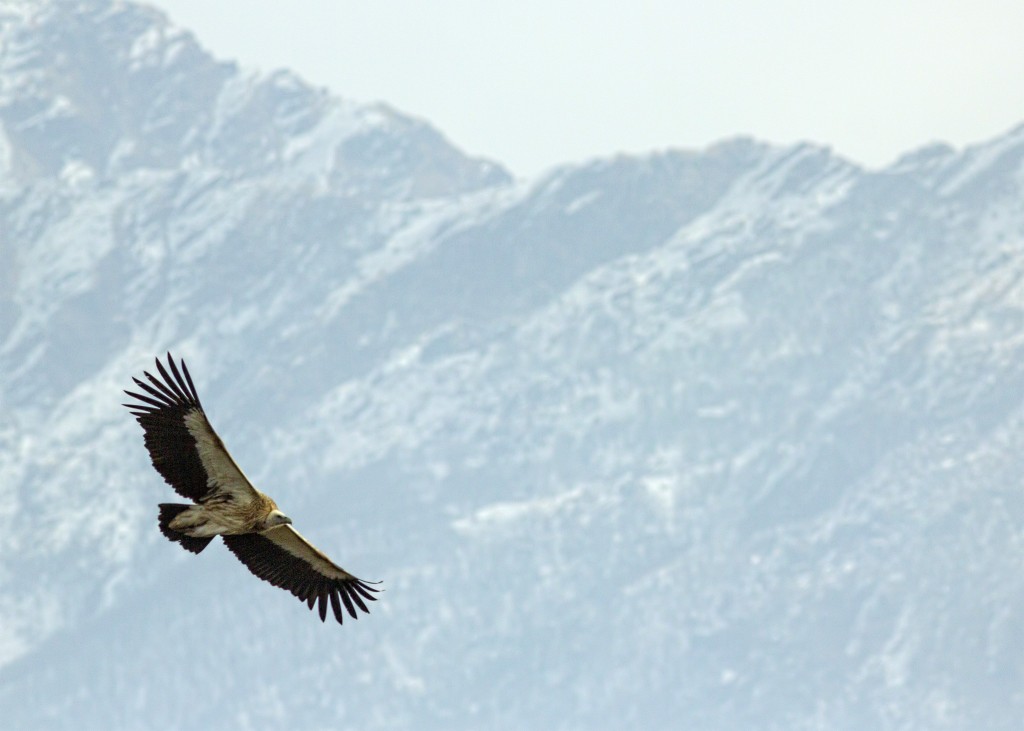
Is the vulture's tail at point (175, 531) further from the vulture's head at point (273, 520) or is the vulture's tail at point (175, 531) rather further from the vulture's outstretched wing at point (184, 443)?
the vulture's head at point (273, 520)

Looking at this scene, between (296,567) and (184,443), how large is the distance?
4.67m

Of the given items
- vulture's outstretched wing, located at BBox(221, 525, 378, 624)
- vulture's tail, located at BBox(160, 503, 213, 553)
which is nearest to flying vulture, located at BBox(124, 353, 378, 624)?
vulture's tail, located at BBox(160, 503, 213, 553)

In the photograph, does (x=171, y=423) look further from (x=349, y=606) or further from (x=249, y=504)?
(x=349, y=606)

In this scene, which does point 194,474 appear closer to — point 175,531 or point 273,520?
point 175,531

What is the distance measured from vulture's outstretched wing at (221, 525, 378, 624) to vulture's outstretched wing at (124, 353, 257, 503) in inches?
106

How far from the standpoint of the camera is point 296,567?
48.4 metres

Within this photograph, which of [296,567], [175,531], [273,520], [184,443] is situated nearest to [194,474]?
[184,443]

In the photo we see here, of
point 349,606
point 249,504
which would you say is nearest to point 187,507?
point 249,504

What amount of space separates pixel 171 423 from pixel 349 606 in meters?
5.53

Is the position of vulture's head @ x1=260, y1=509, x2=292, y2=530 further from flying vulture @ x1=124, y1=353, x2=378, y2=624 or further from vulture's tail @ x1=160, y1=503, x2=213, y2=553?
vulture's tail @ x1=160, y1=503, x2=213, y2=553

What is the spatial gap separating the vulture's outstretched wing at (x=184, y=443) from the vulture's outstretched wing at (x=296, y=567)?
2.69 meters

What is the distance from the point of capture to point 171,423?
45062 millimetres

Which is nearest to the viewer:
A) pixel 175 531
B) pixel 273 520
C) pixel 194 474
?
pixel 175 531

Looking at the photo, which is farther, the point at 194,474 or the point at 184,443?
the point at 194,474
